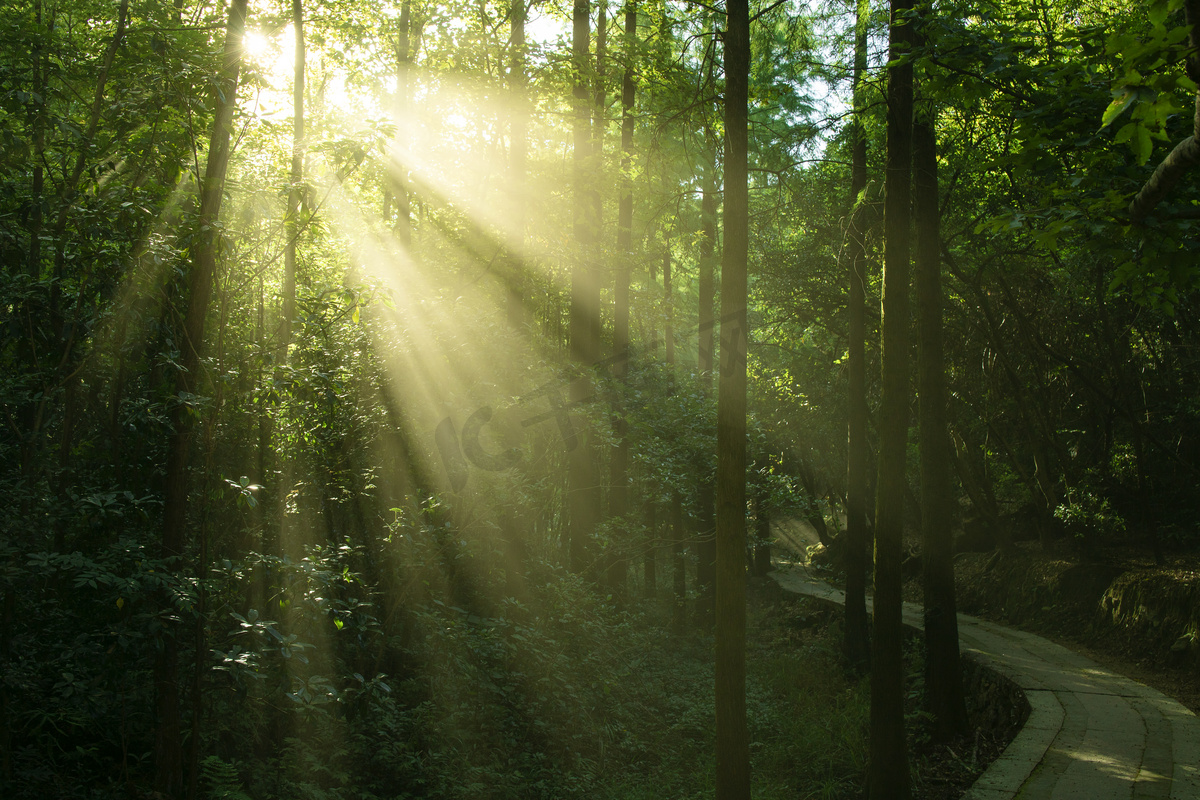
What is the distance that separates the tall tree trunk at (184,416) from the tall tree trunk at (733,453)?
4215 millimetres

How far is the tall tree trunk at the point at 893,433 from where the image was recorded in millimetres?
7531

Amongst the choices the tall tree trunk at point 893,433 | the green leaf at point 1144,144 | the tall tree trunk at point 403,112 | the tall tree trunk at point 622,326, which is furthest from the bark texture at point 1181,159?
the tall tree trunk at point 403,112

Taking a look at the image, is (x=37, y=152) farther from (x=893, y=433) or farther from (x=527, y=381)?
(x=893, y=433)

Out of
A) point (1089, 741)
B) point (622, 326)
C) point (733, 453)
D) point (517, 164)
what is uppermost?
point (517, 164)

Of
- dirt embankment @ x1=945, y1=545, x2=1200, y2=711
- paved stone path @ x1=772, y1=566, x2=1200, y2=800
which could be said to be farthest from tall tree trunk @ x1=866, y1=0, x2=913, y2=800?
dirt embankment @ x1=945, y1=545, x2=1200, y2=711

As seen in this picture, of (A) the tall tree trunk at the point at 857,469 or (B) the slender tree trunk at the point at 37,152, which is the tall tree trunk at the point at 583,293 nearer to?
(A) the tall tree trunk at the point at 857,469

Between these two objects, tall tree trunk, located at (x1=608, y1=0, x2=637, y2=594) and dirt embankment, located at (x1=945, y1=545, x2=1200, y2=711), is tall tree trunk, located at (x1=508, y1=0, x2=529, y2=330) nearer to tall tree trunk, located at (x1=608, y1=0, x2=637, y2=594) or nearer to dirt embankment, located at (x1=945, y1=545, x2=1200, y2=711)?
tall tree trunk, located at (x1=608, y1=0, x2=637, y2=594)

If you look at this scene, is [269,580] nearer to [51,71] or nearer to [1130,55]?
[51,71]

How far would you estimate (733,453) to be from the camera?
21.5 ft

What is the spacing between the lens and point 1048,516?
1650 cm

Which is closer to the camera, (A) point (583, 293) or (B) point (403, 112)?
(A) point (583, 293)

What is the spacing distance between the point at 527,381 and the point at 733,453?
12.4 ft

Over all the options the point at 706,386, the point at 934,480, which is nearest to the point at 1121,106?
the point at 934,480

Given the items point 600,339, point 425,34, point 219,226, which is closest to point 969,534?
point 600,339
